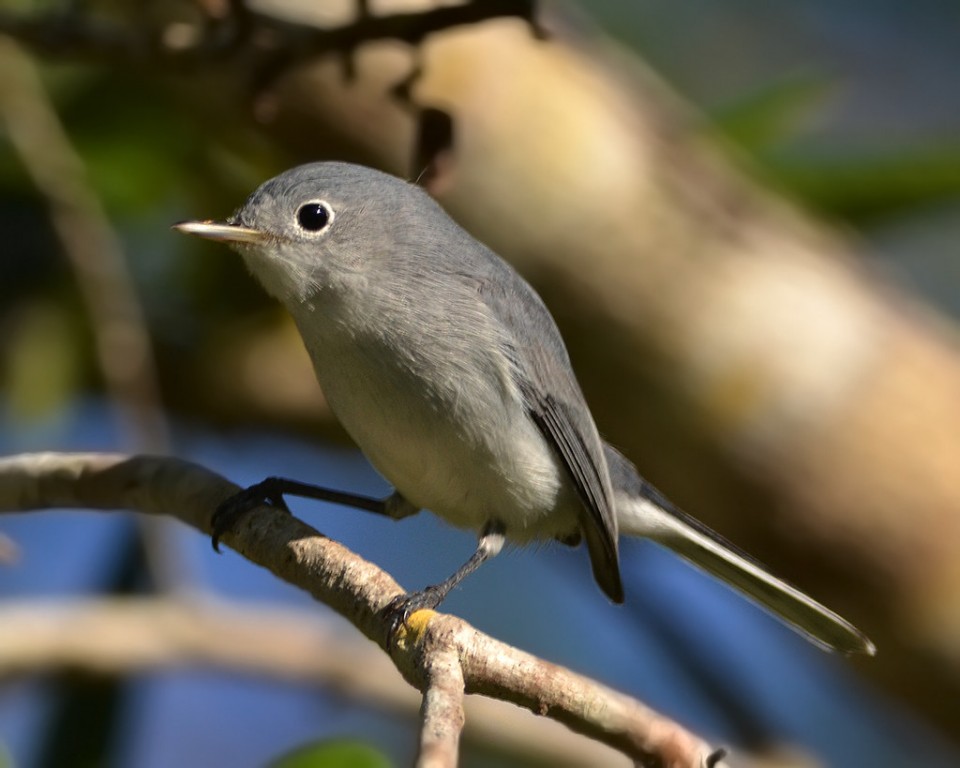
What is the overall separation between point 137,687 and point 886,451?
5.23 feet

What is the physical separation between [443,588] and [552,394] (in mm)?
348

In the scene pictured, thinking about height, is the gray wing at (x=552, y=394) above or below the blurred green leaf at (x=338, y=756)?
above

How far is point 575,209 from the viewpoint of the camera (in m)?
2.53

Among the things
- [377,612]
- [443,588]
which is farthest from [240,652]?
[377,612]

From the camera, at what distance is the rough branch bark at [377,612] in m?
1.16

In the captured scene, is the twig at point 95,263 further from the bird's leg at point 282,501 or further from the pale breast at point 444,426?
the pale breast at point 444,426

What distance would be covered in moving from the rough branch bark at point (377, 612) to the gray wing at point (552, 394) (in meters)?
0.44

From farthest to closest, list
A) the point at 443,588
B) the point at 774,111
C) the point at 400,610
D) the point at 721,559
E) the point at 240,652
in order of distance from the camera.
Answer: the point at 774,111, the point at 240,652, the point at 721,559, the point at 443,588, the point at 400,610

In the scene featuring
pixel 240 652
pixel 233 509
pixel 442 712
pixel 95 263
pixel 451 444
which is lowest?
pixel 240 652

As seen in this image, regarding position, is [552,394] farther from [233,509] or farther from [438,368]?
[233,509]

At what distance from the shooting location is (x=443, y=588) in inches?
64.4

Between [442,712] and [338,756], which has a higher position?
[442,712]

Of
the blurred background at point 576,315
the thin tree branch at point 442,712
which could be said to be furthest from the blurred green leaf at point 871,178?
the thin tree branch at point 442,712

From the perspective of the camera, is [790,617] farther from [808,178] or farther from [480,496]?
[808,178]
